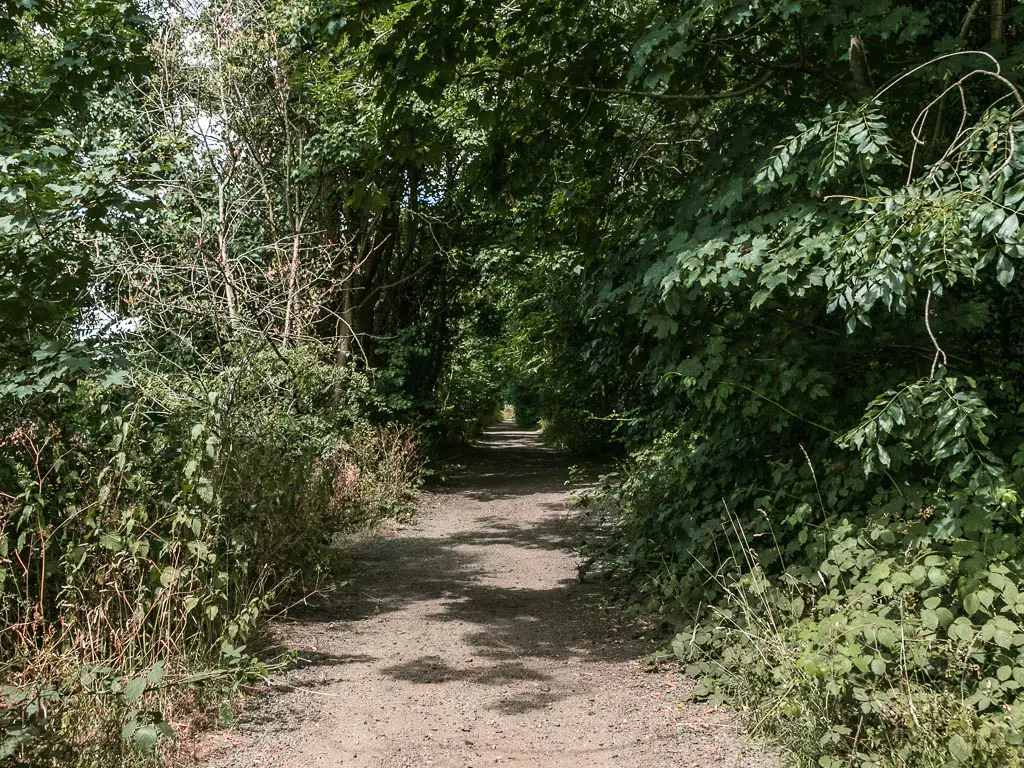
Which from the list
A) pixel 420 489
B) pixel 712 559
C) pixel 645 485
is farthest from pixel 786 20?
pixel 420 489

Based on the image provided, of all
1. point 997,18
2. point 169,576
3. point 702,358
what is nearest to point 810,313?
point 702,358

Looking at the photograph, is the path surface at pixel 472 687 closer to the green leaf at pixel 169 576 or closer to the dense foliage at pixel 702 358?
the dense foliage at pixel 702 358

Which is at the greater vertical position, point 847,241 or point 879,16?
point 879,16

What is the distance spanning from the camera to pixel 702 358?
5.86 m

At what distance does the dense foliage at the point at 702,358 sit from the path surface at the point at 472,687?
44 centimetres

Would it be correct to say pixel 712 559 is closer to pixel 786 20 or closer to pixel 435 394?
pixel 786 20

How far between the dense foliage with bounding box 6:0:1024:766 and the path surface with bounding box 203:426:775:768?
436 millimetres

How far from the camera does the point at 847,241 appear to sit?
4.28 metres

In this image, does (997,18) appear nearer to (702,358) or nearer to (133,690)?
(702,358)

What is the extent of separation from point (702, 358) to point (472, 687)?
272 cm

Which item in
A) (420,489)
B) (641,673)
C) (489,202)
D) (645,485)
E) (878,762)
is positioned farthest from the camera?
(420,489)

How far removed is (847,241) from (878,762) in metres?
2.41

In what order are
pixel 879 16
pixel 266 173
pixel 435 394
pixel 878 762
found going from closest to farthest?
pixel 878 762 < pixel 879 16 < pixel 266 173 < pixel 435 394

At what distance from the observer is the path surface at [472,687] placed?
462 centimetres
